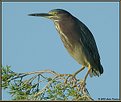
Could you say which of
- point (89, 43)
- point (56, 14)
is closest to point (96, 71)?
point (89, 43)

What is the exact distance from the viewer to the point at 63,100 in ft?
12.2

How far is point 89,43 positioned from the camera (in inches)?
210

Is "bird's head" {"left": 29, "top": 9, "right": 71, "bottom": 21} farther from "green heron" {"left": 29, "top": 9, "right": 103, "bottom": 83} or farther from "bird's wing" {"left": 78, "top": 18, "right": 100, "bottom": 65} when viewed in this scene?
"bird's wing" {"left": 78, "top": 18, "right": 100, "bottom": 65}

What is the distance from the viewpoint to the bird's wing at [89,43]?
17.4 feet

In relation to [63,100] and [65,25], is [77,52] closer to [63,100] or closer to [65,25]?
[65,25]

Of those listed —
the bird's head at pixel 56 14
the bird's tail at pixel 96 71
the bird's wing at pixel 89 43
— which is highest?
the bird's head at pixel 56 14

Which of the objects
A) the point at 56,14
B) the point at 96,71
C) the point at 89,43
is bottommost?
the point at 96,71

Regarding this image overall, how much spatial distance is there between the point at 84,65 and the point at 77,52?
214 mm

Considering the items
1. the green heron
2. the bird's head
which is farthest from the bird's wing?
the bird's head

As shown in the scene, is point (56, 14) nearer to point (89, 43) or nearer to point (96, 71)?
point (89, 43)

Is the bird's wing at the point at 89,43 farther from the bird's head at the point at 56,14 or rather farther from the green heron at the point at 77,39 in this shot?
the bird's head at the point at 56,14

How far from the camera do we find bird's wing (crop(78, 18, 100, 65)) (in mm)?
5293

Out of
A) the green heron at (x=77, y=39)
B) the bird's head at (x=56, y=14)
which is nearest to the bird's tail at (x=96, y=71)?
the green heron at (x=77, y=39)

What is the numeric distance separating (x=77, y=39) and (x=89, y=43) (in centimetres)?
18
